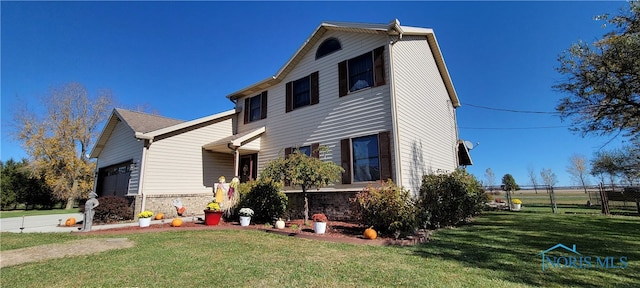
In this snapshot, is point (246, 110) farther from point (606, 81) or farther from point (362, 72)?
point (606, 81)

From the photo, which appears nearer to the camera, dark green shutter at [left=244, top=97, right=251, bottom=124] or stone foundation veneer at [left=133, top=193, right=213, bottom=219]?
stone foundation veneer at [left=133, top=193, right=213, bottom=219]

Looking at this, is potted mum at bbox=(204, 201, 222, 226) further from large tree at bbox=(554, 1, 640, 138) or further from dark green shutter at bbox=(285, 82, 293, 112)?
large tree at bbox=(554, 1, 640, 138)

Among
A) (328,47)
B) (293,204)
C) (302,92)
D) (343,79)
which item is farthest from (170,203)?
(328,47)

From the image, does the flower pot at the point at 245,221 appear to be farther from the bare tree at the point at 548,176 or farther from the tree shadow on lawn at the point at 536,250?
the bare tree at the point at 548,176

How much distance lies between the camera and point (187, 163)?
12.7m

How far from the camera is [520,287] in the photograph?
341cm

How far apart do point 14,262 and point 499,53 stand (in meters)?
21.9

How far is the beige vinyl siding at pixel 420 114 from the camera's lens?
9258mm

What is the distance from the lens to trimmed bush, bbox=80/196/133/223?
10.4m

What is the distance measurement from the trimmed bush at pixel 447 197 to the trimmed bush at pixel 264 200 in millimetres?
4791

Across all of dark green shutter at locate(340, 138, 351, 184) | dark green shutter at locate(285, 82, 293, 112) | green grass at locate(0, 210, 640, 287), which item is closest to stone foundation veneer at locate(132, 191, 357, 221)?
dark green shutter at locate(340, 138, 351, 184)

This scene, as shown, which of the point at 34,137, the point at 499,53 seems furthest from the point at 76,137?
the point at 499,53

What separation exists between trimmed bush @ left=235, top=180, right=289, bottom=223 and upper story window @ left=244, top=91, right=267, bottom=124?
4325 millimetres

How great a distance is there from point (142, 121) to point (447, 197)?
1403cm
